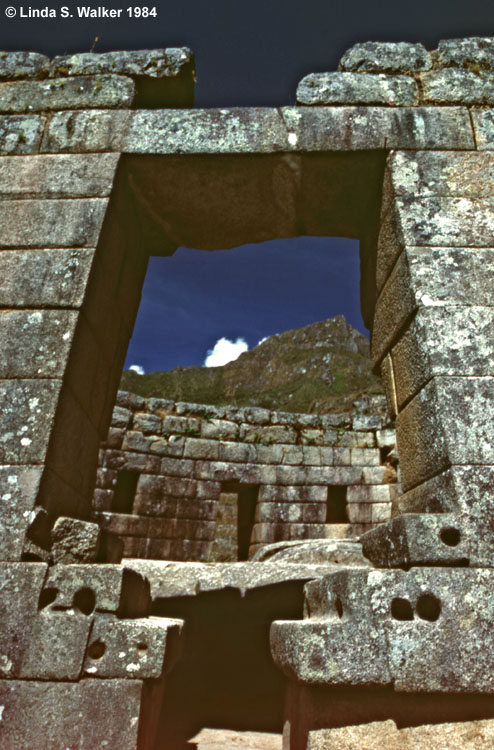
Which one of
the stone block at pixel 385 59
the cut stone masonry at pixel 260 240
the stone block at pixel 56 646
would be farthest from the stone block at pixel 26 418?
the stone block at pixel 385 59

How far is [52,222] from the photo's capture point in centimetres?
313

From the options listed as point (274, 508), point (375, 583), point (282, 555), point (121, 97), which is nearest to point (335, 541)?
point (282, 555)

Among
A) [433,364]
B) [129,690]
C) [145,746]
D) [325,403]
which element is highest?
[325,403]

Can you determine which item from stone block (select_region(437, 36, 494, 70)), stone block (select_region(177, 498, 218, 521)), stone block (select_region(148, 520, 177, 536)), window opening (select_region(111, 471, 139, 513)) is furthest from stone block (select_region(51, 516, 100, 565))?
stone block (select_region(177, 498, 218, 521))

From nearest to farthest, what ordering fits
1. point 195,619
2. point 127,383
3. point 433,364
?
point 433,364
point 195,619
point 127,383

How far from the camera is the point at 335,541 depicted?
3799 millimetres

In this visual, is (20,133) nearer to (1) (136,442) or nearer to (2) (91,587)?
(2) (91,587)

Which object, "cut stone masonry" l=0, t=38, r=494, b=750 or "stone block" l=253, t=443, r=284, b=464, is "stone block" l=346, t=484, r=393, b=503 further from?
"cut stone masonry" l=0, t=38, r=494, b=750

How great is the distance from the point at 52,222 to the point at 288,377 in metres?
27.7

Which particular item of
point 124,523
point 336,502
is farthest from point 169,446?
point 336,502

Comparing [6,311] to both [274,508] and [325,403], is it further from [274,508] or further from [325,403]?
[325,403]

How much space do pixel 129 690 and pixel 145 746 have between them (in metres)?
0.30

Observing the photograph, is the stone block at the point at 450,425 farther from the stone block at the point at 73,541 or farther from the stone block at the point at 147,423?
the stone block at the point at 147,423

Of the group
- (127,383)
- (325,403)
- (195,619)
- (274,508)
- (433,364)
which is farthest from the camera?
(127,383)
